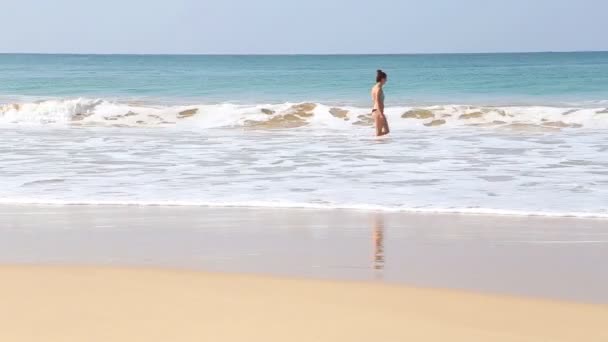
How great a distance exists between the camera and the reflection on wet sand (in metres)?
5.84

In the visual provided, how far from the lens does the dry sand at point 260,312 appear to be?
4.13m

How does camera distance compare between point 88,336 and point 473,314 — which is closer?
point 88,336

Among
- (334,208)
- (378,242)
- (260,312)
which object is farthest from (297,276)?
(334,208)

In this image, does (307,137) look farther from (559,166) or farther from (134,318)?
(134,318)

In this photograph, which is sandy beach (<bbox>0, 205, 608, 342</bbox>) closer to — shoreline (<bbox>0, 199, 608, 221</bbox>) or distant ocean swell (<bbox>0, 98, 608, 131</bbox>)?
shoreline (<bbox>0, 199, 608, 221</bbox>)

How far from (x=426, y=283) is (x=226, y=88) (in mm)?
36560

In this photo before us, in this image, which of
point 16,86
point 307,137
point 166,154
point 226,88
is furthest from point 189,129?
point 16,86

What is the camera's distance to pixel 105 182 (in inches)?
399

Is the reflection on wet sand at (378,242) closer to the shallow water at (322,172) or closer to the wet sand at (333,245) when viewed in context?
the wet sand at (333,245)

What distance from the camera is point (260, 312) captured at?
14.7 feet

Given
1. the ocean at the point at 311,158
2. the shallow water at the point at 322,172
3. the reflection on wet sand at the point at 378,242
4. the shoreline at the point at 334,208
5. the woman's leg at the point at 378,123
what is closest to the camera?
the reflection on wet sand at the point at 378,242

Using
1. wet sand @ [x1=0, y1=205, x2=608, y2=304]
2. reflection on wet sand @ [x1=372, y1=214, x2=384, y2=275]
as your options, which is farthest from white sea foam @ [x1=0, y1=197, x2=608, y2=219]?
reflection on wet sand @ [x1=372, y1=214, x2=384, y2=275]

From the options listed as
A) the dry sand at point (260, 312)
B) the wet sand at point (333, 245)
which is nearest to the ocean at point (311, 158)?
the wet sand at point (333, 245)

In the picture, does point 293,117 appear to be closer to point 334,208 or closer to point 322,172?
point 322,172
